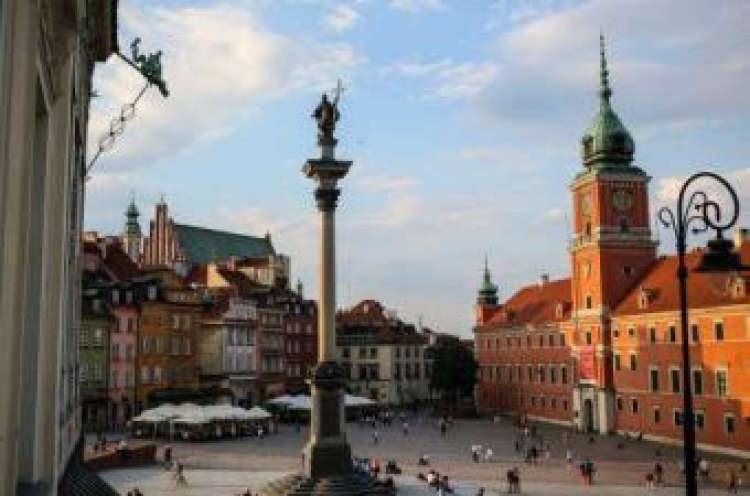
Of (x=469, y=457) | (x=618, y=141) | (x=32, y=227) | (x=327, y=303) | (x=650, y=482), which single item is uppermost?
(x=618, y=141)

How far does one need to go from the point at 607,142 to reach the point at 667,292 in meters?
13.6

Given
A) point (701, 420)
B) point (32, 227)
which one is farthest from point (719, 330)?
point (32, 227)

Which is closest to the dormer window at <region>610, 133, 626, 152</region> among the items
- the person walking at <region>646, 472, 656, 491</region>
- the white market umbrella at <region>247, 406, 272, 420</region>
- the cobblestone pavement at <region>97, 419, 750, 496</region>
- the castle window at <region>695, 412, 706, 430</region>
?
the cobblestone pavement at <region>97, 419, 750, 496</region>

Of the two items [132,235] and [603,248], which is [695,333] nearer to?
[603,248]

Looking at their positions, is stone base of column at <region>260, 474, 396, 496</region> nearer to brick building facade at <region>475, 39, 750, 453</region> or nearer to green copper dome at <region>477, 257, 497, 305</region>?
brick building facade at <region>475, 39, 750, 453</region>

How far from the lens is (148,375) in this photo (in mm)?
62281

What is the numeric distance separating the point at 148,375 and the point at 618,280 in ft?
112

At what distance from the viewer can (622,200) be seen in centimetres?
6506

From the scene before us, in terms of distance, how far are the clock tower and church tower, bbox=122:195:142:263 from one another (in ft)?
142

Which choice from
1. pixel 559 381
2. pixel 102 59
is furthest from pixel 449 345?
pixel 102 59

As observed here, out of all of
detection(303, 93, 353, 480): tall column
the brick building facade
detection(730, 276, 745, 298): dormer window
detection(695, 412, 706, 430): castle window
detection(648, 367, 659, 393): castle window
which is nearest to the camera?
detection(303, 93, 353, 480): tall column

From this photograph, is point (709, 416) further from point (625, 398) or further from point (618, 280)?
point (618, 280)

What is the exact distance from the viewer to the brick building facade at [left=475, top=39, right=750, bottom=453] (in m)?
49.7

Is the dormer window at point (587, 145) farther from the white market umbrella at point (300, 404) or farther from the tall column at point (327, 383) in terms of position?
the tall column at point (327, 383)
